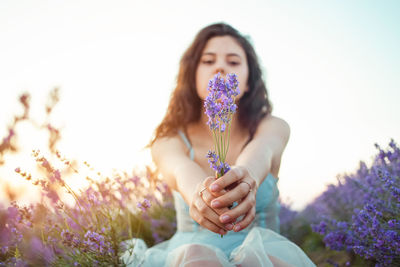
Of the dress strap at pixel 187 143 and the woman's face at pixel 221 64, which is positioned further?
the dress strap at pixel 187 143

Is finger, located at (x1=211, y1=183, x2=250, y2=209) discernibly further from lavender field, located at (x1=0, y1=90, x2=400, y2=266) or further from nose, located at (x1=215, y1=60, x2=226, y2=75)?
nose, located at (x1=215, y1=60, x2=226, y2=75)

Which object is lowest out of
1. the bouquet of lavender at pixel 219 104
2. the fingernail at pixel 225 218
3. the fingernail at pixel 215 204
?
the fingernail at pixel 225 218

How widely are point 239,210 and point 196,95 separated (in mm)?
1978

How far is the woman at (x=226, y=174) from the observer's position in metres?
1.20

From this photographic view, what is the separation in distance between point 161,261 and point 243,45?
1.99m

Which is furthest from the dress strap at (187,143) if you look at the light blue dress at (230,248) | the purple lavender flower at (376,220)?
the purple lavender flower at (376,220)

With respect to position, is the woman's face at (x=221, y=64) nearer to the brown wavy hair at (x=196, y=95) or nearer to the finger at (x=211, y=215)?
the brown wavy hair at (x=196, y=95)

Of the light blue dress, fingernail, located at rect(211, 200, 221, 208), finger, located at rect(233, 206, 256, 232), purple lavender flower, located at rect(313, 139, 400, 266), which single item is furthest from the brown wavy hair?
fingernail, located at rect(211, 200, 221, 208)

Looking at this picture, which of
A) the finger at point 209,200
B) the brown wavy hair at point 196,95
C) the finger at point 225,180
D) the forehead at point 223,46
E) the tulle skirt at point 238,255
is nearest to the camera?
the finger at point 225,180

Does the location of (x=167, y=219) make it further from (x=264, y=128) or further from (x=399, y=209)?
(x=399, y=209)

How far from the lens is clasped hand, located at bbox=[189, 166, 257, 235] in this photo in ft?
3.60

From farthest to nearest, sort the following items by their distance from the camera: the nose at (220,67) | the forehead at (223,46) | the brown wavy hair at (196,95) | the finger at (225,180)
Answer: the brown wavy hair at (196,95) → the forehead at (223,46) → the nose at (220,67) → the finger at (225,180)

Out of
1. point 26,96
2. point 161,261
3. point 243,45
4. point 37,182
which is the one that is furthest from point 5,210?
point 243,45

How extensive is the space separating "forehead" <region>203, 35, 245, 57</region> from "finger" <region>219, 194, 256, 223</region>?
1.54 metres
